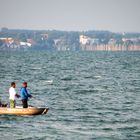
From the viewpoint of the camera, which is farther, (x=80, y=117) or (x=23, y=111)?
(x=23, y=111)

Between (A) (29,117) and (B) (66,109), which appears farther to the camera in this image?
(B) (66,109)

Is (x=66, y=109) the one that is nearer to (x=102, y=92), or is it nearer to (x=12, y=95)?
(x=12, y=95)

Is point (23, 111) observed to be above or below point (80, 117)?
above

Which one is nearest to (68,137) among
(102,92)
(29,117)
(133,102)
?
(29,117)

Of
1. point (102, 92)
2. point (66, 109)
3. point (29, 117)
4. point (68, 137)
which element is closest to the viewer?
point (68, 137)

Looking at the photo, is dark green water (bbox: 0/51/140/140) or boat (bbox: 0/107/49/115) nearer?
dark green water (bbox: 0/51/140/140)

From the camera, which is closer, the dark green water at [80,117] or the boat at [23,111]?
the dark green water at [80,117]

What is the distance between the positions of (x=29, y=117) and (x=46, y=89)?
21.5m

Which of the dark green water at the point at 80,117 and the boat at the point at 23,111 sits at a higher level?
the boat at the point at 23,111

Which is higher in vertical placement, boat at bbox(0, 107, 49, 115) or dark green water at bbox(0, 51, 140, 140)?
boat at bbox(0, 107, 49, 115)

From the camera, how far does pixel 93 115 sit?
1638 inches

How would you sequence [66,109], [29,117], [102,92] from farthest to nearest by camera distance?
[102,92]
[66,109]
[29,117]

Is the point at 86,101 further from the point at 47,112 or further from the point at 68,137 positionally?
the point at 68,137

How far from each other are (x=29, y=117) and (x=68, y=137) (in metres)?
7.59
